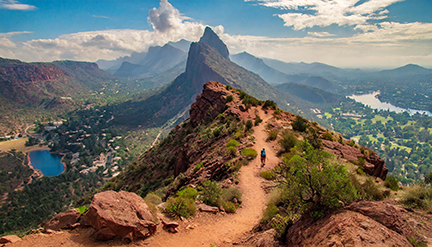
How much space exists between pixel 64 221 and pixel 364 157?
2248cm

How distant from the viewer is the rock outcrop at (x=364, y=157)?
16.9 metres

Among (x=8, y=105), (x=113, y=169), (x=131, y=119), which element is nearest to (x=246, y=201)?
(x=113, y=169)

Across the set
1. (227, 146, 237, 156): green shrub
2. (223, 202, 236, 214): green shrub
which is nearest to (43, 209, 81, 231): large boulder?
(223, 202, 236, 214): green shrub

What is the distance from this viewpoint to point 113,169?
104m

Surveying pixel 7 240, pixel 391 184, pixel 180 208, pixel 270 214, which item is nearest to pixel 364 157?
pixel 391 184

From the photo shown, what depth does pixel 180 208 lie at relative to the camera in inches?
→ 405

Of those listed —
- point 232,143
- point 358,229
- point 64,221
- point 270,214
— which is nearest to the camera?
point 358,229

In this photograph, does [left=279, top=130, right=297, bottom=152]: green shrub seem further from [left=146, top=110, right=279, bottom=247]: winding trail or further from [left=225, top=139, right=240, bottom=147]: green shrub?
[left=225, top=139, right=240, bottom=147]: green shrub

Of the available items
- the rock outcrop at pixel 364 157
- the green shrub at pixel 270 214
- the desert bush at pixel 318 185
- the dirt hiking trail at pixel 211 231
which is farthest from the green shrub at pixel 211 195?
the rock outcrop at pixel 364 157

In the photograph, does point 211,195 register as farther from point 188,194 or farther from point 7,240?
point 7,240

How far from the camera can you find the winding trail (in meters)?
8.54

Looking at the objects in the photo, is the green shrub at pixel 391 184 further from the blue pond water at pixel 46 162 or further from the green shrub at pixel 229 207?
the blue pond water at pixel 46 162

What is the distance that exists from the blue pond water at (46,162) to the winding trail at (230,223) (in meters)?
130

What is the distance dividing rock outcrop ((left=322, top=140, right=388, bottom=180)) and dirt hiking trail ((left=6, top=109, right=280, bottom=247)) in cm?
813
